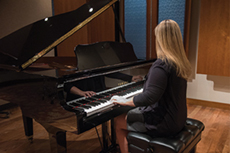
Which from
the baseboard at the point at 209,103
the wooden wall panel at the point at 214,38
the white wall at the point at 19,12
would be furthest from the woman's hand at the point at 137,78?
the white wall at the point at 19,12

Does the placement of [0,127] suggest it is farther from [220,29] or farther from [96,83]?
[220,29]

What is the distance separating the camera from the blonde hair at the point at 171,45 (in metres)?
1.46

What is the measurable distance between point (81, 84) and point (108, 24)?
10.2ft

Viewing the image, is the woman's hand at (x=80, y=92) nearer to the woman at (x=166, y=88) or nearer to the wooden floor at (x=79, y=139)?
the woman at (x=166, y=88)

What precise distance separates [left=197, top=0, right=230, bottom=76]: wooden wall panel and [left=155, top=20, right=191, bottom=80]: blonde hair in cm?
226

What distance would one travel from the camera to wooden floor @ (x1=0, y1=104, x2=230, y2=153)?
2.44m

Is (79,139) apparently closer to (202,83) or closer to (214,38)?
(202,83)

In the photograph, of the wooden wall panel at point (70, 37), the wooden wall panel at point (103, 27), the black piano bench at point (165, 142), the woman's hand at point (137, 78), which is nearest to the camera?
the black piano bench at point (165, 142)

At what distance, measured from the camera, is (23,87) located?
5.81ft

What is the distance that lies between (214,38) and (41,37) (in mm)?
2714

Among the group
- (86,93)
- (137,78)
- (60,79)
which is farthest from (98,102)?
(137,78)

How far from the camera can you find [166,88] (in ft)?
4.91

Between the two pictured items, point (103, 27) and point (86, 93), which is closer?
point (86, 93)

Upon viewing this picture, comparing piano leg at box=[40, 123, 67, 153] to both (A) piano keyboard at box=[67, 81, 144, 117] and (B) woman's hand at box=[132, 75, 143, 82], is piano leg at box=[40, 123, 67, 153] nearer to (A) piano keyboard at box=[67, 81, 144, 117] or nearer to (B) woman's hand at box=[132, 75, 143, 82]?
(A) piano keyboard at box=[67, 81, 144, 117]
